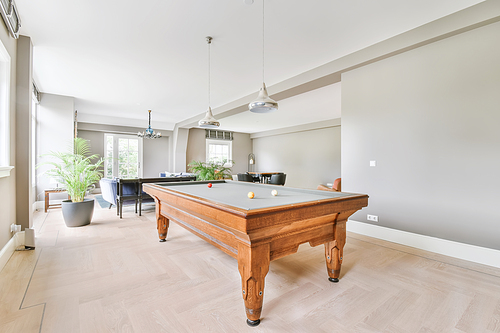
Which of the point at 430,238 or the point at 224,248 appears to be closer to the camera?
the point at 224,248

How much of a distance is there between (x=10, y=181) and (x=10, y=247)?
77cm

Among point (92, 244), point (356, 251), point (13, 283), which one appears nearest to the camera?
point (13, 283)

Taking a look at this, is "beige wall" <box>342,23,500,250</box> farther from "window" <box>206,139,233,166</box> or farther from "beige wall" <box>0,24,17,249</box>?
"window" <box>206,139,233,166</box>

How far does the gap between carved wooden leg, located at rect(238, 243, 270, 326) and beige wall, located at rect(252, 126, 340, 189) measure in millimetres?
7800

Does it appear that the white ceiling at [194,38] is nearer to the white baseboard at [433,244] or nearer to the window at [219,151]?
the white baseboard at [433,244]

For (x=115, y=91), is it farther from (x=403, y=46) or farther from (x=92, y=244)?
(x=403, y=46)

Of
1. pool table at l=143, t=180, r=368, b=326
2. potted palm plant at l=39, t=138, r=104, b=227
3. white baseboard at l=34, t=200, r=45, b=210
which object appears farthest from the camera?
white baseboard at l=34, t=200, r=45, b=210

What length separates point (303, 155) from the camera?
9953mm

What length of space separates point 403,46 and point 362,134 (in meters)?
1.19

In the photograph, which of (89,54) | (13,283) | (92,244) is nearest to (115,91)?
(89,54)

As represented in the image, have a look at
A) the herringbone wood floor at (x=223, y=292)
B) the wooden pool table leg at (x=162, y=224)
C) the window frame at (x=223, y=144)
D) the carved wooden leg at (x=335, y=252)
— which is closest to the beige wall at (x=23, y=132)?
the herringbone wood floor at (x=223, y=292)

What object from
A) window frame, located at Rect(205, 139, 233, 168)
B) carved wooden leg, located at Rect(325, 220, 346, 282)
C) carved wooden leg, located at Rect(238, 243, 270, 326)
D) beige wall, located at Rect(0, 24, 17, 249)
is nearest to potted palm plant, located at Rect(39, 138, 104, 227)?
beige wall, located at Rect(0, 24, 17, 249)

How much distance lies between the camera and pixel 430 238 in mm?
2910

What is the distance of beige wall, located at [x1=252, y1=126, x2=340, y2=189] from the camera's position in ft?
29.3
